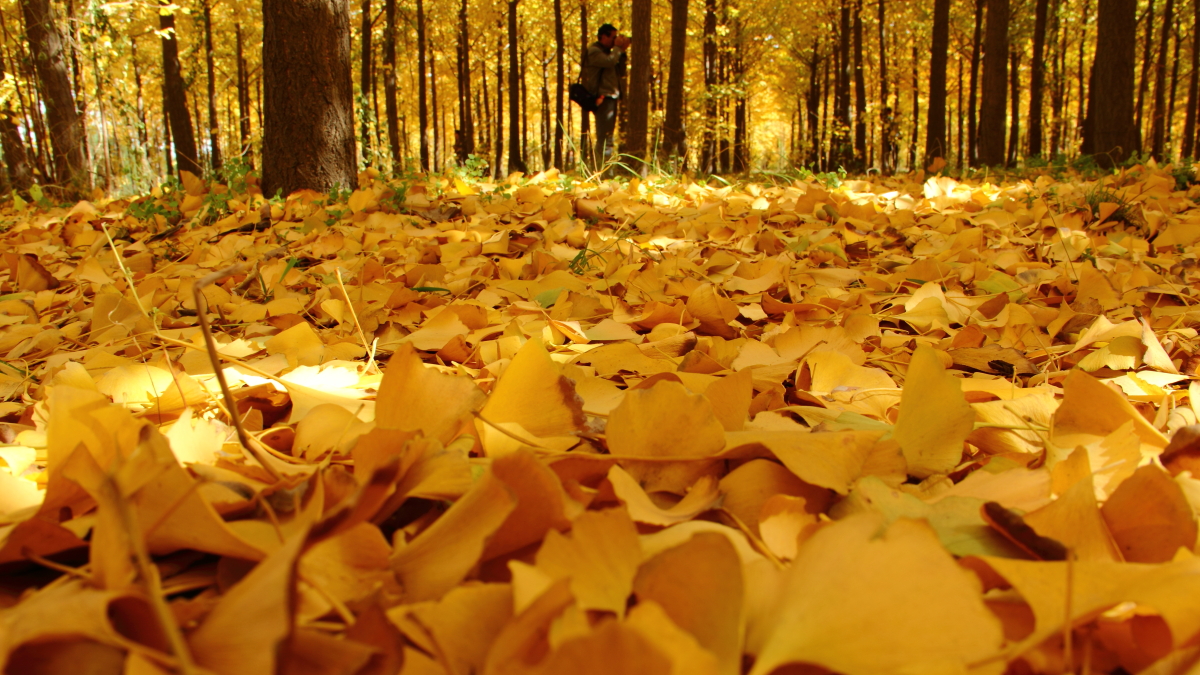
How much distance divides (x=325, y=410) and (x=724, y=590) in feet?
1.67

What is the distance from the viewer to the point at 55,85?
6293 millimetres

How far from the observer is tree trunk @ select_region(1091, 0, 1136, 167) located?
5953 millimetres

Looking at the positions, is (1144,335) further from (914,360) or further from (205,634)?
(205,634)

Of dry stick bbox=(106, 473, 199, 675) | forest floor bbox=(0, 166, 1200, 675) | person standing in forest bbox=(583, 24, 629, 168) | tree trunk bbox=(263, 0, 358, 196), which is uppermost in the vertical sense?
person standing in forest bbox=(583, 24, 629, 168)

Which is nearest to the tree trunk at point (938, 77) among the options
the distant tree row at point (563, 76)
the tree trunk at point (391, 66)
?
the distant tree row at point (563, 76)

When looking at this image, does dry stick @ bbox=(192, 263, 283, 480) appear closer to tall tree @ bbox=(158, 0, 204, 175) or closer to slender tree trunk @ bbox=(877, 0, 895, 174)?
tall tree @ bbox=(158, 0, 204, 175)

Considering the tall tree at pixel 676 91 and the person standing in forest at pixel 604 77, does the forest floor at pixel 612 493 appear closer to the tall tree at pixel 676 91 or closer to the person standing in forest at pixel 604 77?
the tall tree at pixel 676 91

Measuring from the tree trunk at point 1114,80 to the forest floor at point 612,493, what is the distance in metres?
5.62

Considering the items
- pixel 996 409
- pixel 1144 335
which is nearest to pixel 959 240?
pixel 1144 335

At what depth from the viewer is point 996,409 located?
844 millimetres

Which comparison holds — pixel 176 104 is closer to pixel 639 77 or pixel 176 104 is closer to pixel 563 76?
pixel 639 77

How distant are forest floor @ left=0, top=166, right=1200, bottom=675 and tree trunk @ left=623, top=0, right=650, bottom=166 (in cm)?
453

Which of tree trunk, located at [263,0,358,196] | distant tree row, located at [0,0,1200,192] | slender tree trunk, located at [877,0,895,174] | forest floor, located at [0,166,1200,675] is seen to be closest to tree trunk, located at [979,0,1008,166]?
distant tree row, located at [0,0,1200,192]

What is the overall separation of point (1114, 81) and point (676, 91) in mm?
3454
